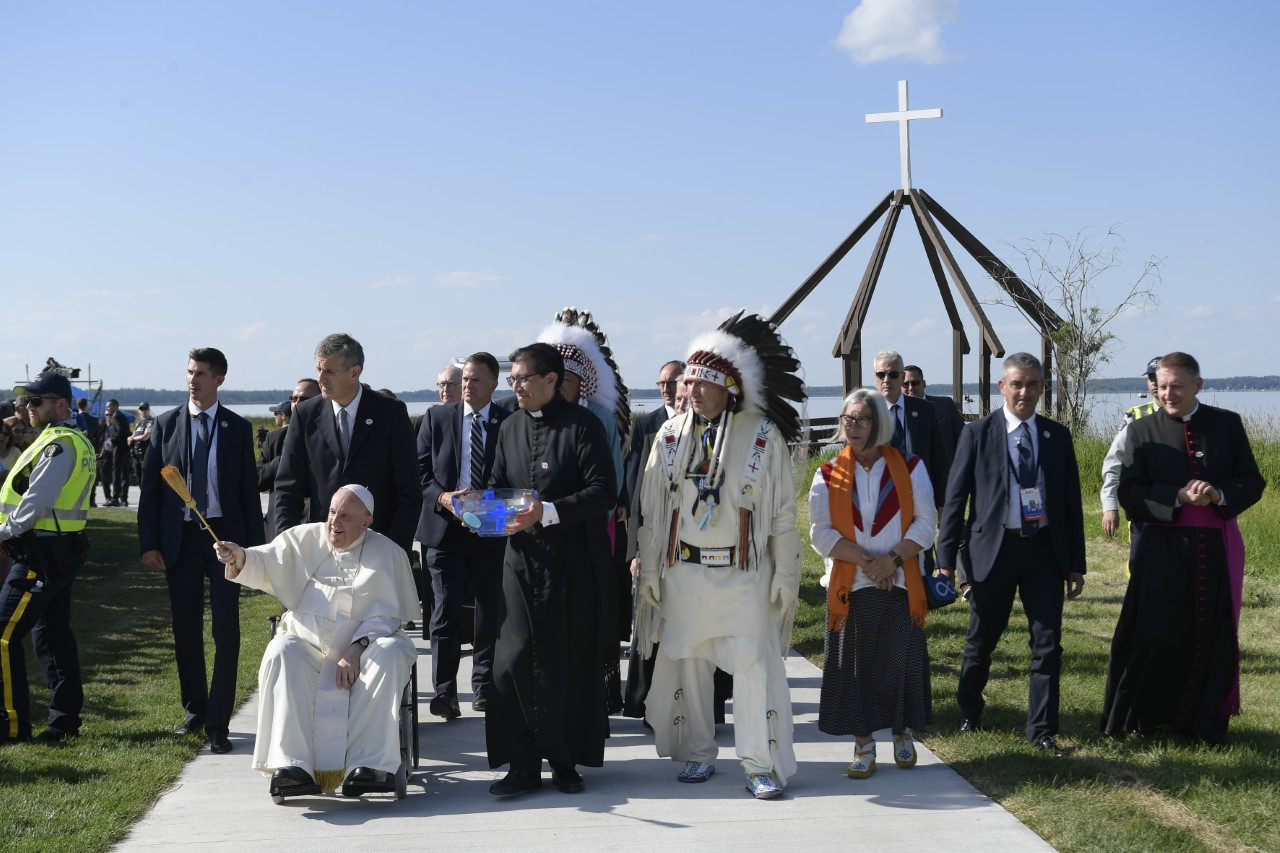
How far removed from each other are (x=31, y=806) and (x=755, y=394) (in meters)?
3.60

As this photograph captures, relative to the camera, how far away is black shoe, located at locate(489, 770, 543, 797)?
17.7ft

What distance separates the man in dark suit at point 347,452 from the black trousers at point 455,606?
83 centimetres

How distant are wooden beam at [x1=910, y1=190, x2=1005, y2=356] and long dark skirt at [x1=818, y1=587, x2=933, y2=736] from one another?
36.7 ft

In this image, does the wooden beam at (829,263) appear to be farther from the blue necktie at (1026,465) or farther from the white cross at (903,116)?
the blue necktie at (1026,465)

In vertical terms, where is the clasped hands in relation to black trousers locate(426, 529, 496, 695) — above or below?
above

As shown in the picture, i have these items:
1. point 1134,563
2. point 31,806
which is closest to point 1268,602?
point 1134,563

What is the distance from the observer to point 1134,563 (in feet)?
20.5

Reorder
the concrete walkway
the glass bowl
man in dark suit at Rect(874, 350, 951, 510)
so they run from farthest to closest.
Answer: man in dark suit at Rect(874, 350, 951, 510) → the glass bowl → the concrete walkway

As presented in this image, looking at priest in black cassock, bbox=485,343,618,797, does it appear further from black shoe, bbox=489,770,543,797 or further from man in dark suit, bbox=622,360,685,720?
man in dark suit, bbox=622,360,685,720

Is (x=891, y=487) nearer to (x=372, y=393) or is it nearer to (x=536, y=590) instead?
(x=536, y=590)

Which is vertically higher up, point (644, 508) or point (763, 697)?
point (644, 508)

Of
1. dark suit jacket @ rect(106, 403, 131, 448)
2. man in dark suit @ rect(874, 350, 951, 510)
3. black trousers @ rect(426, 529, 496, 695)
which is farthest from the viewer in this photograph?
dark suit jacket @ rect(106, 403, 131, 448)

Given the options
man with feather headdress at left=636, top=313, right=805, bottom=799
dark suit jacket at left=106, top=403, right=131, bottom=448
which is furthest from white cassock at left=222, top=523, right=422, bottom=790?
dark suit jacket at left=106, top=403, right=131, bottom=448

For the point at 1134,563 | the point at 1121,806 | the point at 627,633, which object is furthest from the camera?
the point at 627,633
